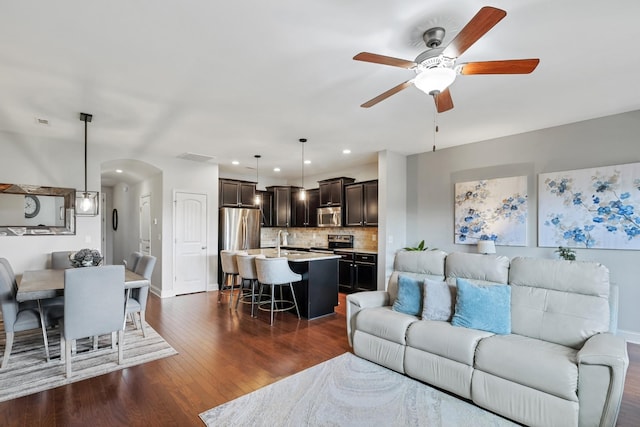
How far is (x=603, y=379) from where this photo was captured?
185 cm

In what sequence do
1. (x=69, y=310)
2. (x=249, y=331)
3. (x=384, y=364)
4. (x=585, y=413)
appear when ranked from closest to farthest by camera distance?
(x=585, y=413), (x=69, y=310), (x=384, y=364), (x=249, y=331)

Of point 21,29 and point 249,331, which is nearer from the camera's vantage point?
point 21,29

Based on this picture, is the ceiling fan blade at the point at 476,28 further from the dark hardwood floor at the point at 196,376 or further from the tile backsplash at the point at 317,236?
the tile backsplash at the point at 317,236

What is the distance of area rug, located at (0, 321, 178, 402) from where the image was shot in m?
2.66

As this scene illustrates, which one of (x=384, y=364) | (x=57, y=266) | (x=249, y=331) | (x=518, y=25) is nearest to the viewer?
(x=518, y=25)

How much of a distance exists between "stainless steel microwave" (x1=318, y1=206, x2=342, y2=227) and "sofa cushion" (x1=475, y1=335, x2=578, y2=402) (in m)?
4.75

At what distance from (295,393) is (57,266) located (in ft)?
13.3

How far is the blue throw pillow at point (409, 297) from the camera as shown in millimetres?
3041

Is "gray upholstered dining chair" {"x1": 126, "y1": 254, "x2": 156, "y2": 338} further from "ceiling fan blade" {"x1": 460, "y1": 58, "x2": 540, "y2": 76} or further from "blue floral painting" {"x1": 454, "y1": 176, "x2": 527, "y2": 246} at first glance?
"blue floral painting" {"x1": 454, "y1": 176, "x2": 527, "y2": 246}

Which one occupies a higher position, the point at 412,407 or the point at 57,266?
the point at 57,266

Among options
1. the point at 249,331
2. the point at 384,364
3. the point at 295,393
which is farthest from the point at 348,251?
the point at 295,393

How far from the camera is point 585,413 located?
1895mm

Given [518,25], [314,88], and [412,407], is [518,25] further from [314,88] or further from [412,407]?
[412,407]

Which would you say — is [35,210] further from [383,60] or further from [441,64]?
[441,64]
